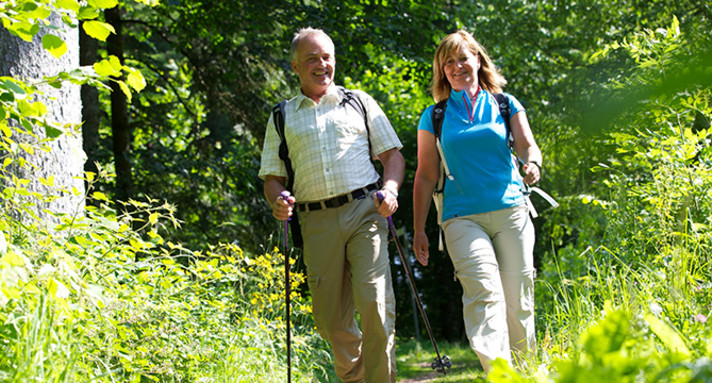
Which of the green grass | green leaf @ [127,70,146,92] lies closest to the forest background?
green leaf @ [127,70,146,92]

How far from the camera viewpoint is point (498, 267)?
381cm

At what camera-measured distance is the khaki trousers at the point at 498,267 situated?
3.57 meters

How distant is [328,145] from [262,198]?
6.16m

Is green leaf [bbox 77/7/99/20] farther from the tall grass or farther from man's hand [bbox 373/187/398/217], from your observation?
man's hand [bbox 373/187/398/217]

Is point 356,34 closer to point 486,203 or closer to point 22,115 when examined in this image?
point 486,203

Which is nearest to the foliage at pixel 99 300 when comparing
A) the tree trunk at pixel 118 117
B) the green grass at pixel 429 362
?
the green grass at pixel 429 362

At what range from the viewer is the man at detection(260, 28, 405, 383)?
4031 millimetres

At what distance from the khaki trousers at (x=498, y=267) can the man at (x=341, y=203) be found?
0.45m

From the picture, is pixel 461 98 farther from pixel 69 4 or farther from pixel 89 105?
pixel 89 105

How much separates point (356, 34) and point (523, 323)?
19.2 feet

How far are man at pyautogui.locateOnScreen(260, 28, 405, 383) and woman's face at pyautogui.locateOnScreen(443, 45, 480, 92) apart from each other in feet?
1.55

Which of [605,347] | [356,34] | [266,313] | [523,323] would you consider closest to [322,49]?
[523,323]

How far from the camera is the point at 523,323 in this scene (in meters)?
3.74

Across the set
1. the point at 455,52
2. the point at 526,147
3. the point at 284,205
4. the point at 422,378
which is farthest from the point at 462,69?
the point at 422,378
